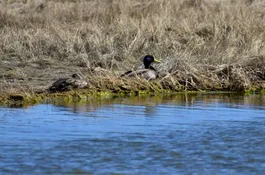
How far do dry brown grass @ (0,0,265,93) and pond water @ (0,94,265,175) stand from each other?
189 cm

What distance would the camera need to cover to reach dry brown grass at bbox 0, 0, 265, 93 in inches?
682

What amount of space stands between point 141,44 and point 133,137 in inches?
333

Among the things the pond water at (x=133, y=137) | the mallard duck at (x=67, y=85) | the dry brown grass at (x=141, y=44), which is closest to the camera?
the pond water at (x=133, y=137)

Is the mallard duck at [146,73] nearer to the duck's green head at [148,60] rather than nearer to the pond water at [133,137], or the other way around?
the duck's green head at [148,60]

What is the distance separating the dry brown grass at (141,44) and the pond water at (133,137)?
6.20ft

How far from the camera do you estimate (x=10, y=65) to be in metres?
18.6

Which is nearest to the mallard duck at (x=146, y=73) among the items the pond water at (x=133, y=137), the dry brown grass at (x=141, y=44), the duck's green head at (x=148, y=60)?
the duck's green head at (x=148, y=60)

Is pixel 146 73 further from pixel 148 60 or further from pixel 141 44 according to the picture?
pixel 141 44

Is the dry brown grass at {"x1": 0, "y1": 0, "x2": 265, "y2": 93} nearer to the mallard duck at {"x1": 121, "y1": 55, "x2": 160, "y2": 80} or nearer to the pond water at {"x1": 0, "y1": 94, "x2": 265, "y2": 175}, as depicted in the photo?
the mallard duck at {"x1": 121, "y1": 55, "x2": 160, "y2": 80}

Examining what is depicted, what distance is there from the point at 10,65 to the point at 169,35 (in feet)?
13.9

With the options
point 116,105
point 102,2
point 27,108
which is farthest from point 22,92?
point 102,2

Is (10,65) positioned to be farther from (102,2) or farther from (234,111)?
(102,2)

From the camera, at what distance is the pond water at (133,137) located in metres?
10.1

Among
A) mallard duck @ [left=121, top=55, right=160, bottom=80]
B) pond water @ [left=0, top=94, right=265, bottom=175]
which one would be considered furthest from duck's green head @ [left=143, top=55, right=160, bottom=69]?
pond water @ [left=0, top=94, right=265, bottom=175]
